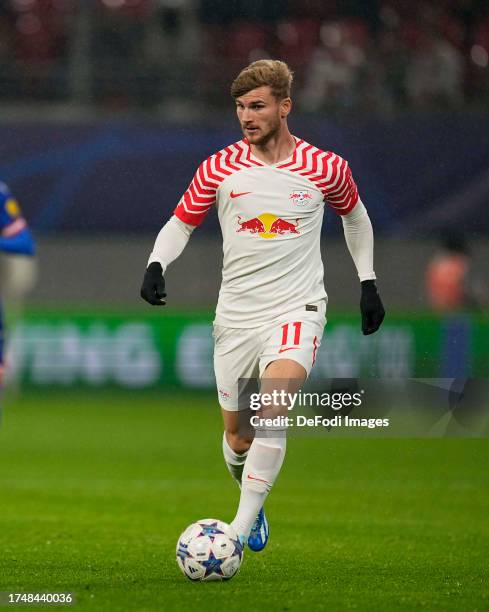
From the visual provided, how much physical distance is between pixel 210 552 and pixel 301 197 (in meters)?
1.56

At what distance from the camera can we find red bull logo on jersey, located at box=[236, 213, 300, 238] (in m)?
5.70

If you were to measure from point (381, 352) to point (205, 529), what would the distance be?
8139 millimetres

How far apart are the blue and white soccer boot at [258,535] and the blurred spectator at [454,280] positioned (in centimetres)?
905

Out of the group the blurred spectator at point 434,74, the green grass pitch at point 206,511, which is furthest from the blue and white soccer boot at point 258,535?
the blurred spectator at point 434,74

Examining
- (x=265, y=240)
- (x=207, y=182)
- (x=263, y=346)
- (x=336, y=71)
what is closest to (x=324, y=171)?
(x=265, y=240)

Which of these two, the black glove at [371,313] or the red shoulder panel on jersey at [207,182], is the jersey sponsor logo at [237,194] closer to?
the red shoulder panel on jersey at [207,182]

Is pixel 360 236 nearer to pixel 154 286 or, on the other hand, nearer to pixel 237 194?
pixel 237 194

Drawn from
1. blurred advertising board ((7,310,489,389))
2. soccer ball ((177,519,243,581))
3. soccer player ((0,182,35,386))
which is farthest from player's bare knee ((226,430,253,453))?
blurred advertising board ((7,310,489,389))

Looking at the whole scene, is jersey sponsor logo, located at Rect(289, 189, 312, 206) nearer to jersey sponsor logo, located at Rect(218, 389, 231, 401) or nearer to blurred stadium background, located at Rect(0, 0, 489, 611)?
A: jersey sponsor logo, located at Rect(218, 389, 231, 401)

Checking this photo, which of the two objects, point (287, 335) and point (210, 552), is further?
point (287, 335)

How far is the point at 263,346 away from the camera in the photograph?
571cm

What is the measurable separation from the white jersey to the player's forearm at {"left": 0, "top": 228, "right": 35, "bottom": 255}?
8.38 ft

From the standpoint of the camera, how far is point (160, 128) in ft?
51.5

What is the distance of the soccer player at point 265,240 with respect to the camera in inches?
222
